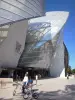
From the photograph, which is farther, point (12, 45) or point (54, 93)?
point (12, 45)

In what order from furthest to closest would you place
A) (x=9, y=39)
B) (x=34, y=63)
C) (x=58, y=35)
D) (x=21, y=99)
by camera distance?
(x=58, y=35)
(x=34, y=63)
(x=9, y=39)
(x=21, y=99)

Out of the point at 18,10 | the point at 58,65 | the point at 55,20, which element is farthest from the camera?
the point at 58,65

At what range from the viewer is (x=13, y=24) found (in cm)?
4584

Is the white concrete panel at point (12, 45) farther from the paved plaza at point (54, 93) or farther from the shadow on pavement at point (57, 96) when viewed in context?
the shadow on pavement at point (57, 96)

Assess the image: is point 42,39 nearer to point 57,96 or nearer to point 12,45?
point 12,45

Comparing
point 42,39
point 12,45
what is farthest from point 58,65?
point 12,45

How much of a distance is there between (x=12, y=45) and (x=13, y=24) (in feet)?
17.9

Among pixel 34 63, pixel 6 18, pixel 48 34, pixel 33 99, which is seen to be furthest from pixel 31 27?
pixel 33 99

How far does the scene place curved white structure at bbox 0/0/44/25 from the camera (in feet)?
78.6

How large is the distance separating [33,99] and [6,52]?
34.0 meters

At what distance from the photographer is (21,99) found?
14.5 metres

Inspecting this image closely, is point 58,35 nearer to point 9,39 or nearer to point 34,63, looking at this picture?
point 34,63

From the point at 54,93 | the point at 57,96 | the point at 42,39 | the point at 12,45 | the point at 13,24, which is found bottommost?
the point at 54,93

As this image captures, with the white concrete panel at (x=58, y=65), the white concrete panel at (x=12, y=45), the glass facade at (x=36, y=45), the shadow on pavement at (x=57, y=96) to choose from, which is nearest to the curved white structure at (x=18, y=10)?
the shadow on pavement at (x=57, y=96)
